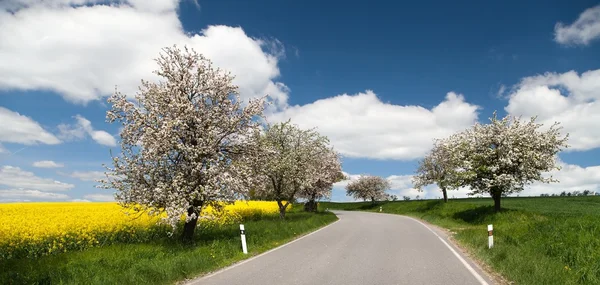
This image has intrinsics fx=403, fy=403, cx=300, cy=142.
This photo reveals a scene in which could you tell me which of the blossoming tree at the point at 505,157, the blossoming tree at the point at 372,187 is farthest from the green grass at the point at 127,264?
the blossoming tree at the point at 372,187

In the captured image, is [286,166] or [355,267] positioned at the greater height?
[286,166]

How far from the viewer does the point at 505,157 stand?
99.5 ft

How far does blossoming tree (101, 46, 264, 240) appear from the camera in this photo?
14742 millimetres

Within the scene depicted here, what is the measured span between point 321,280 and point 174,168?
8.08 m

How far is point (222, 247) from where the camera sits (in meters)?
14.5

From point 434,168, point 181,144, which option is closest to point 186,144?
point 181,144

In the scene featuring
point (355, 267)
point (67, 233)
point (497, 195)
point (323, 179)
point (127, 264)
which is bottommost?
point (355, 267)

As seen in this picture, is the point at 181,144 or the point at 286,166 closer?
Result: the point at 181,144

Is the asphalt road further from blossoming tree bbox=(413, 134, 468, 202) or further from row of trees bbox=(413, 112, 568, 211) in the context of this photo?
blossoming tree bbox=(413, 134, 468, 202)

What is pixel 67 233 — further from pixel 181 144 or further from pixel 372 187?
pixel 372 187

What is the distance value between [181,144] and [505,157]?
2517 centimetres

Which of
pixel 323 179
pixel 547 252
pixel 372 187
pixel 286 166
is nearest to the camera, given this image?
pixel 547 252

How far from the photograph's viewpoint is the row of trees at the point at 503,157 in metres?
29.8

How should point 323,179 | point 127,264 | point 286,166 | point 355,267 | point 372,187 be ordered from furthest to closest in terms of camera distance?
1. point 372,187
2. point 323,179
3. point 286,166
4. point 355,267
5. point 127,264
